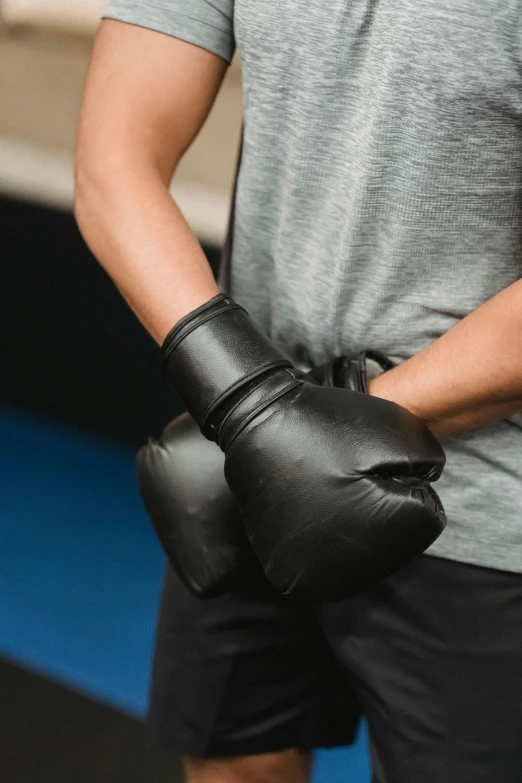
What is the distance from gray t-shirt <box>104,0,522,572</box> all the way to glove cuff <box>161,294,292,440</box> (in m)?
0.10

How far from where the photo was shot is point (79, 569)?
1.81 metres

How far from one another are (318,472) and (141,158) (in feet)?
1.14

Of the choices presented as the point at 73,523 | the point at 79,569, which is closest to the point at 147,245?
the point at 79,569

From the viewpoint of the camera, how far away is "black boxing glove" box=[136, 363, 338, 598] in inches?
28.1

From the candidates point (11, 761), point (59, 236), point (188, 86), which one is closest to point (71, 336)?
point (59, 236)

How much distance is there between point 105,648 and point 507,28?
139cm

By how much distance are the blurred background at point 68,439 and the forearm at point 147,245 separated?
34.3 inches

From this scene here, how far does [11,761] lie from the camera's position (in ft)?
4.31

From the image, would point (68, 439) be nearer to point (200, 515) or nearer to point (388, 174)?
point (200, 515)

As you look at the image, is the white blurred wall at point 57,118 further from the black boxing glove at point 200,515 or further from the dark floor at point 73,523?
the black boxing glove at point 200,515

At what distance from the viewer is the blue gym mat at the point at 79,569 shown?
1540 mm

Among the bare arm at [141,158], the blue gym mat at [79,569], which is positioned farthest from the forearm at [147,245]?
the blue gym mat at [79,569]

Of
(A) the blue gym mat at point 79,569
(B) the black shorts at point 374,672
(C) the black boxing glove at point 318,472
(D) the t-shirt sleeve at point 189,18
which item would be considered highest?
(D) the t-shirt sleeve at point 189,18

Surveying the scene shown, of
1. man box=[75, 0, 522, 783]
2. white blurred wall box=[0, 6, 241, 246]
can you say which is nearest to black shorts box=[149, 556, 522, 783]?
man box=[75, 0, 522, 783]
